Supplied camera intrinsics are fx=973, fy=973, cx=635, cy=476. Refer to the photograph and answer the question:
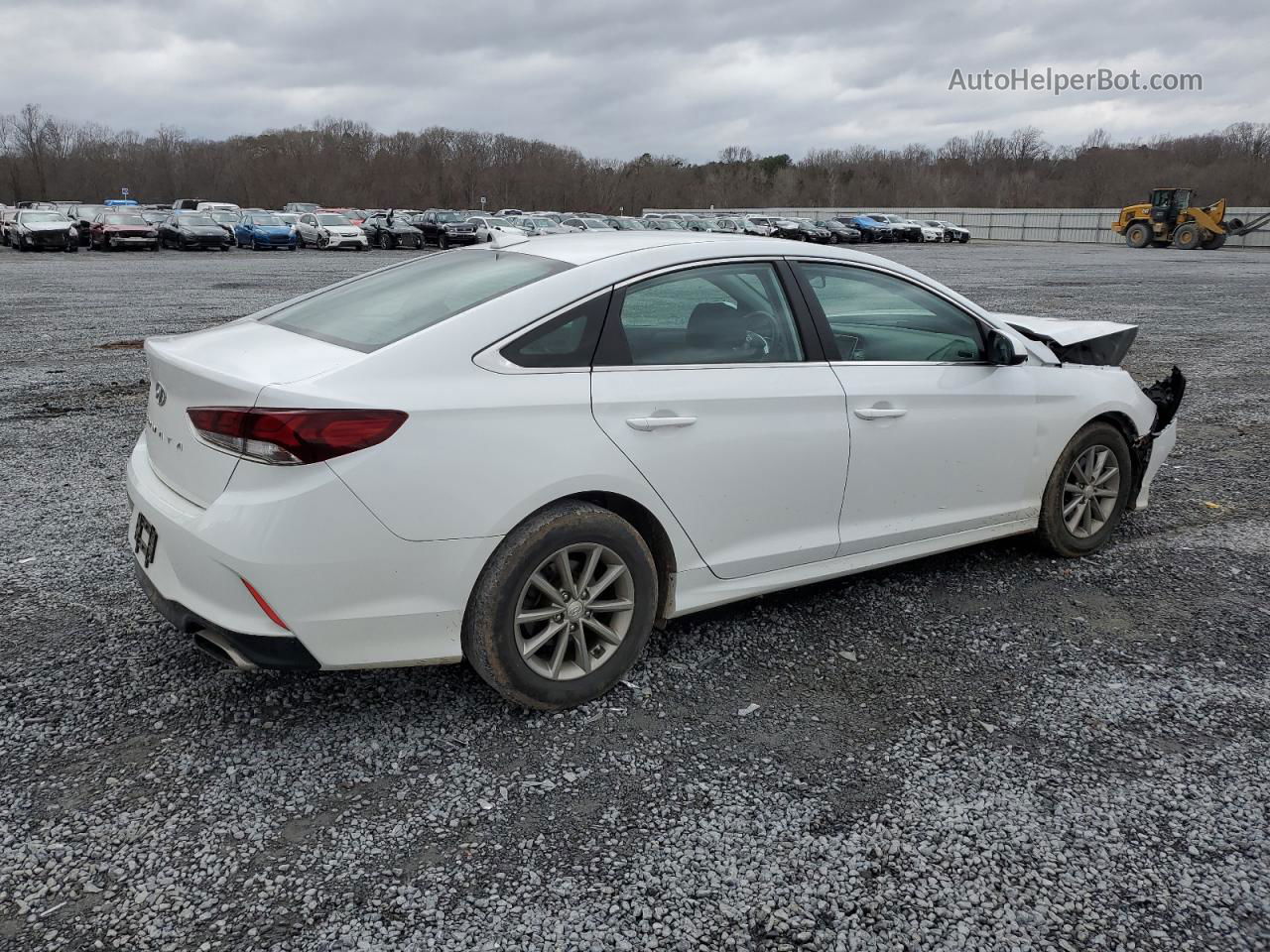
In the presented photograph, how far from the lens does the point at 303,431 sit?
278 centimetres

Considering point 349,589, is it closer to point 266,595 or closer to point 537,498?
point 266,595

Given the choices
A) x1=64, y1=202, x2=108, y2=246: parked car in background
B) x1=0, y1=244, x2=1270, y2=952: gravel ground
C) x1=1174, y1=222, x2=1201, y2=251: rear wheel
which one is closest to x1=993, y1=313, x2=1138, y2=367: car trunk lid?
x1=0, y1=244, x2=1270, y2=952: gravel ground

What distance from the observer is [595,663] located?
3.35 meters

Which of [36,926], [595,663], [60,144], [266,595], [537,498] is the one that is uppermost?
[60,144]

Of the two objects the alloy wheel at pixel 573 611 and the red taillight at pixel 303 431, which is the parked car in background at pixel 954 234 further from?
the red taillight at pixel 303 431

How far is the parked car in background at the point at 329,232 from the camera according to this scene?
39250mm

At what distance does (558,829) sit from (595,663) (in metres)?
0.71

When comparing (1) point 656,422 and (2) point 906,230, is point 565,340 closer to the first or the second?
(1) point 656,422

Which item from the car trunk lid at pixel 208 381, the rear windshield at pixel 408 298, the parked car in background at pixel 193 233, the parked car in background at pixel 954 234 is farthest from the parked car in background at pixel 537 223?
the car trunk lid at pixel 208 381

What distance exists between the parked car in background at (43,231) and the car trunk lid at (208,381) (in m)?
36.7

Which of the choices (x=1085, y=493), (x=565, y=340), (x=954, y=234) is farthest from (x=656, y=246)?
(x=954, y=234)

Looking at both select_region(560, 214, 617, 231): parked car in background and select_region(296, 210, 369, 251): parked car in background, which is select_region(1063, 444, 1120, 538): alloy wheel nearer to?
select_region(560, 214, 617, 231): parked car in background

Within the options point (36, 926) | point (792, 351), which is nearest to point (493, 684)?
point (36, 926)

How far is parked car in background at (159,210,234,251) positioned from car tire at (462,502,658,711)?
3862 centimetres
